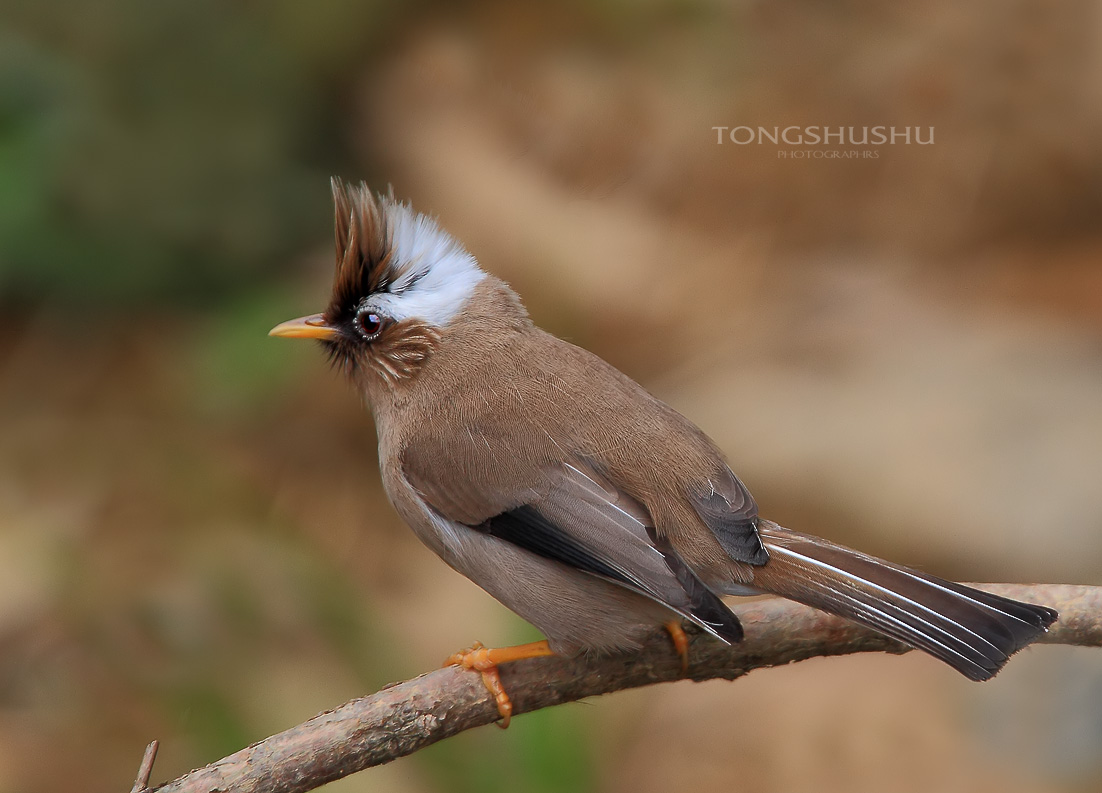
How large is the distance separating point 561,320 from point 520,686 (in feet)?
12.7

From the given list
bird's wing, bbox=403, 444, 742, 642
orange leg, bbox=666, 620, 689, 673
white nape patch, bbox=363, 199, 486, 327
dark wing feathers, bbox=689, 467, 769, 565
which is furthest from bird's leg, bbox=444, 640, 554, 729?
white nape patch, bbox=363, 199, 486, 327

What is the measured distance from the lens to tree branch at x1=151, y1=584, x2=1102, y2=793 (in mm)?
2924

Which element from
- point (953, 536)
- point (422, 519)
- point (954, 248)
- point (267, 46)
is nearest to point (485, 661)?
point (422, 519)

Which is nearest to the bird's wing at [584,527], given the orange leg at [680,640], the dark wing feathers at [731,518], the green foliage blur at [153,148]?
the dark wing feathers at [731,518]

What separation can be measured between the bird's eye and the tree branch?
1123 mm

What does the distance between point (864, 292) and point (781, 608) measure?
5.44 m

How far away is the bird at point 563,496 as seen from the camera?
3172mm

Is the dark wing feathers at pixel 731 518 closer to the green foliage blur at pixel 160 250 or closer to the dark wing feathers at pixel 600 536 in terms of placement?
the dark wing feathers at pixel 600 536

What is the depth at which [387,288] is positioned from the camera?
12.4ft

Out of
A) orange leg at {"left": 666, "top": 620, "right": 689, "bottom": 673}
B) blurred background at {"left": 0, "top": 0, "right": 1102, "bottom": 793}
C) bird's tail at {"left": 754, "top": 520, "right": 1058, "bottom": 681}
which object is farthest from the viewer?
blurred background at {"left": 0, "top": 0, "right": 1102, "bottom": 793}

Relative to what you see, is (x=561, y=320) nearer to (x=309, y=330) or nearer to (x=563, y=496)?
(x=309, y=330)

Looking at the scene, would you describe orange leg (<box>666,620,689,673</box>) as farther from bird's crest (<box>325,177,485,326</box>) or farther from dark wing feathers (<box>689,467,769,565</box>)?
bird's crest (<box>325,177,485,326</box>)

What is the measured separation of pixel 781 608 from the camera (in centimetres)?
364

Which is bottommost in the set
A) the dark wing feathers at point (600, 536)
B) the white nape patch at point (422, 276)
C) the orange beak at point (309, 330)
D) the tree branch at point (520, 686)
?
the tree branch at point (520, 686)
